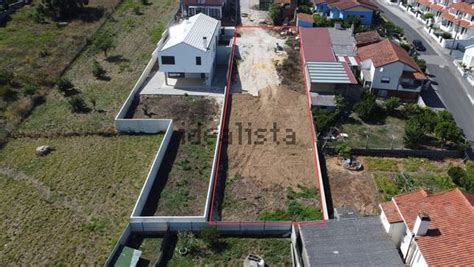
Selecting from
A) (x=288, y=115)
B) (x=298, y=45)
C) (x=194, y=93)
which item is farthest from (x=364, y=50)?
(x=194, y=93)

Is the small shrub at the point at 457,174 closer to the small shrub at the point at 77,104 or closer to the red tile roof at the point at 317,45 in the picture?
the red tile roof at the point at 317,45

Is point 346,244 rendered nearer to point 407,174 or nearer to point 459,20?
point 407,174

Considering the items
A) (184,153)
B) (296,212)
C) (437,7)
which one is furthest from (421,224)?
(437,7)

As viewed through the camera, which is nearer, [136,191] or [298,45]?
[136,191]

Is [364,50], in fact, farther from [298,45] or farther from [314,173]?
[314,173]

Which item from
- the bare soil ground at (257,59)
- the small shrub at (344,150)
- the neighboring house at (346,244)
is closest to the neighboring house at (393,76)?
the bare soil ground at (257,59)

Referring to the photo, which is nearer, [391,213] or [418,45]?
[391,213]
